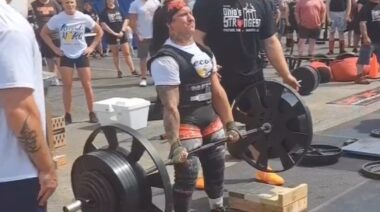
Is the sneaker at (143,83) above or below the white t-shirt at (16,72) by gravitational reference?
below

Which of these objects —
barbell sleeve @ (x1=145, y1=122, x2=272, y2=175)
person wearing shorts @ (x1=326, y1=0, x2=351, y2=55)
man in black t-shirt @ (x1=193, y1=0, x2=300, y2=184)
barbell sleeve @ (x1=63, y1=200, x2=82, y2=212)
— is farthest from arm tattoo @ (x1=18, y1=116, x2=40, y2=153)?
person wearing shorts @ (x1=326, y1=0, x2=351, y2=55)

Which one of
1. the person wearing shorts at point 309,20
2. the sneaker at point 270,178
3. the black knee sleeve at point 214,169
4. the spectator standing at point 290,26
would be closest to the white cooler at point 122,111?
the sneaker at point 270,178

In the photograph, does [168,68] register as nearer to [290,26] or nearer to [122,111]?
[122,111]

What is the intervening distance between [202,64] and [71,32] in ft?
12.9

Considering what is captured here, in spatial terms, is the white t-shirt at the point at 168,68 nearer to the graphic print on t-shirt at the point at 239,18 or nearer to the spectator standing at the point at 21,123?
the graphic print on t-shirt at the point at 239,18

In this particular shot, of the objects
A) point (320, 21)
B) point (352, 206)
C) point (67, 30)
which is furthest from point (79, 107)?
point (320, 21)

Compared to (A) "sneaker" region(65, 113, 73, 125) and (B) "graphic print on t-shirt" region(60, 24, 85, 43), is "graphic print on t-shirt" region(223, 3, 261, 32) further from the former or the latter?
(A) "sneaker" region(65, 113, 73, 125)

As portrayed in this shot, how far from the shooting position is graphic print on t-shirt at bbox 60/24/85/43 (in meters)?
7.72

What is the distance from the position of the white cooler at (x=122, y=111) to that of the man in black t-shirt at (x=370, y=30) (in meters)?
4.15

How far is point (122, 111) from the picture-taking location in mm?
7207

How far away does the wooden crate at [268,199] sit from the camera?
4.43 metres

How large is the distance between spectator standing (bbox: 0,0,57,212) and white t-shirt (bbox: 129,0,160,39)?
7.91 m

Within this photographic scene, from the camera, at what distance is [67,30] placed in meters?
7.75

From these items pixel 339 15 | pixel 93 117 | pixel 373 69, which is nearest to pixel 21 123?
pixel 93 117
